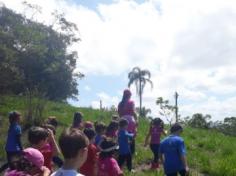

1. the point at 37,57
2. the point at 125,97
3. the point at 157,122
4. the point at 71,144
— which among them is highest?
the point at 37,57

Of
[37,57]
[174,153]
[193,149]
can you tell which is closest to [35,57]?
[37,57]

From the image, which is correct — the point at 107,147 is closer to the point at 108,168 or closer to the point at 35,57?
the point at 108,168

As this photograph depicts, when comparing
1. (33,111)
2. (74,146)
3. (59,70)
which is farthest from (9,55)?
(74,146)

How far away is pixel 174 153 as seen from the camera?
984 centimetres

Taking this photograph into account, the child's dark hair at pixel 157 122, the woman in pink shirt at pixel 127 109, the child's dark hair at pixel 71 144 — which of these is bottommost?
the child's dark hair at pixel 71 144

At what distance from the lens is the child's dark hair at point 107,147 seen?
25.5 feet

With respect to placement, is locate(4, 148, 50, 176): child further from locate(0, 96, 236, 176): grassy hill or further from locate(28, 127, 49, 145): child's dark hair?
locate(0, 96, 236, 176): grassy hill

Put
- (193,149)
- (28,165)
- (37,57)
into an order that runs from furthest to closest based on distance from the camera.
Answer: (37,57)
(193,149)
(28,165)

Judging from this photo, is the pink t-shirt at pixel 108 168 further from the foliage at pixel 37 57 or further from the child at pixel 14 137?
the foliage at pixel 37 57

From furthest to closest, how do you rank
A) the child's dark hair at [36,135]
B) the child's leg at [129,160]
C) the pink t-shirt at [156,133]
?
1. the pink t-shirt at [156,133]
2. the child's leg at [129,160]
3. the child's dark hair at [36,135]

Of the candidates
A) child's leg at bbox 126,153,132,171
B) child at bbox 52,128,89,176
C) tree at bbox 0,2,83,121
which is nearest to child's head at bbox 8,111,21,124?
child's leg at bbox 126,153,132,171

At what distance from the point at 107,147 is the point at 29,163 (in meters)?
2.78

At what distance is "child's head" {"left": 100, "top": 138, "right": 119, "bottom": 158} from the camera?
777cm

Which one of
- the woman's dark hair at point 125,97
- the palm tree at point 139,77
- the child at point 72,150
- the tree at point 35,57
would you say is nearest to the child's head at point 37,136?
the child at point 72,150
